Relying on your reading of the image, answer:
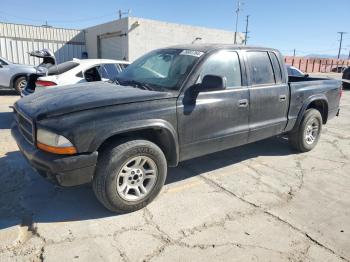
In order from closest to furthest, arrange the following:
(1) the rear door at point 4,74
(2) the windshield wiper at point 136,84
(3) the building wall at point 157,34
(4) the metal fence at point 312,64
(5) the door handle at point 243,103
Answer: (2) the windshield wiper at point 136,84, (5) the door handle at point 243,103, (1) the rear door at point 4,74, (3) the building wall at point 157,34, (4) the metal fence at point 312,64

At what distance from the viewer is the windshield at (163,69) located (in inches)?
A: 151

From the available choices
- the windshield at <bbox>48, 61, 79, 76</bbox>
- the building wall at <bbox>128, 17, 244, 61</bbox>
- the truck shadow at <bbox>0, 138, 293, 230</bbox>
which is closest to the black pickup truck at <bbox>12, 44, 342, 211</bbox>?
the truck shadow at <bbox>0, 138, 293, 230</bbox>

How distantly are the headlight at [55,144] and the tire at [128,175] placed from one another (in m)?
0.36

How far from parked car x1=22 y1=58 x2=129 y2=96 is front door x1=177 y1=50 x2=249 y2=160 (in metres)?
3.15

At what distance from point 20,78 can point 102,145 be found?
9527mm

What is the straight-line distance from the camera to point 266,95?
15.2 ft

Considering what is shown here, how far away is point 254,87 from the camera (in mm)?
4477

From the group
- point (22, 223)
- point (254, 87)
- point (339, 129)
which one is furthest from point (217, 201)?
point (339, 129)

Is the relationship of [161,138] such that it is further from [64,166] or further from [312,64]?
[312,64]

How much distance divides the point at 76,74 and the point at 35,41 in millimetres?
17033

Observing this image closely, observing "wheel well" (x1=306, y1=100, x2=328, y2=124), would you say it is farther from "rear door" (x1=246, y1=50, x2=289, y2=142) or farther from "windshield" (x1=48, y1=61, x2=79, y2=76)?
"windshield" (x1=48, y1=61, x2=79, y2=76)

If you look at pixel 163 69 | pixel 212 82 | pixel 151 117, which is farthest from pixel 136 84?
pixel 212 82

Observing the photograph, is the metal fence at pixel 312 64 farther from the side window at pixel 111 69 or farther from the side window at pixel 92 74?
the side window at pixel 92 74

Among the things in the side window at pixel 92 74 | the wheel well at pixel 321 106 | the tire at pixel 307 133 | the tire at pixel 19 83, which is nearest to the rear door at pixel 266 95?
the tire at pixel 307 133
